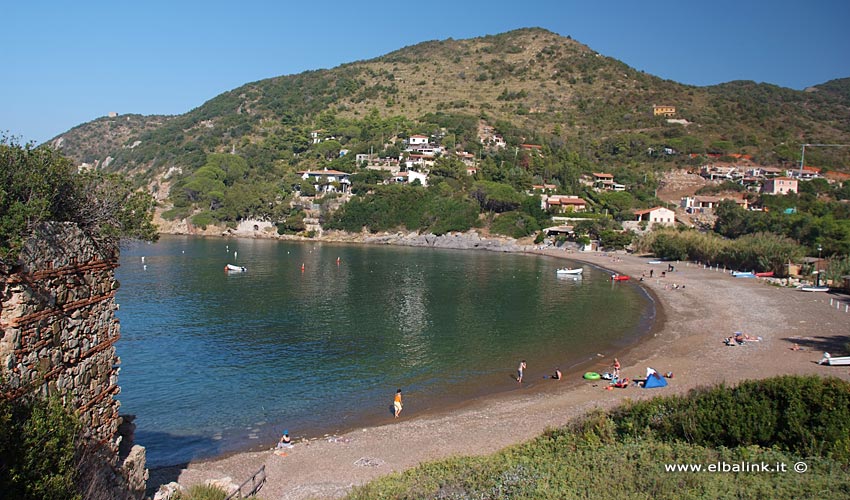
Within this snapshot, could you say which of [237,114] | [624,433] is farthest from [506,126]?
[624,433]

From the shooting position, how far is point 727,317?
31109 millimetres

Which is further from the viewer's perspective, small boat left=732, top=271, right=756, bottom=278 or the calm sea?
small boat left=732, top=271, right=756, bottom=278

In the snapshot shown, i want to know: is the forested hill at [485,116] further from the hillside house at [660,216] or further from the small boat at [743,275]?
the small boat at [743,275]

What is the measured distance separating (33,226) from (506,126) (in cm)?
11133

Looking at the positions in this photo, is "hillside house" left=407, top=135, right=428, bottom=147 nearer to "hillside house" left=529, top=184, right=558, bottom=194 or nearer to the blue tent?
"hillside house" left=529, top=184, right=558, bottom=194

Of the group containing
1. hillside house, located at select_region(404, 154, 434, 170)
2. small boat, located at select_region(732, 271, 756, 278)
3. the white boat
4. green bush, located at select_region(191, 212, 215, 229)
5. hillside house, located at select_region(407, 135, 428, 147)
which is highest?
hillside house, located at select_region(407, 135, 428, 147)

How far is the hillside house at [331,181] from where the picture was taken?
9250 centimetres

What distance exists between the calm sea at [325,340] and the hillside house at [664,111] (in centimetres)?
8814

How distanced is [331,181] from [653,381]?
79328mm

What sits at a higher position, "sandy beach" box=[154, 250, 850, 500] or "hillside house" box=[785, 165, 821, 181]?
"hillside house" box=[785, 165, 821, 181]

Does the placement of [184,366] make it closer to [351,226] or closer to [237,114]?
[351,226]

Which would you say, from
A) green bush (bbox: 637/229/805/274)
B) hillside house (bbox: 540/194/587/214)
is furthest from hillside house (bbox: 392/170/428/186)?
green bush (bbox: 637/229/805/274)

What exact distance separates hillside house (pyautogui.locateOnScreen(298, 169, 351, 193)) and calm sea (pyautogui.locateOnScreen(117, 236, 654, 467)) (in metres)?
42.7

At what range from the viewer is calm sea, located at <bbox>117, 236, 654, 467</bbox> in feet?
55.1
